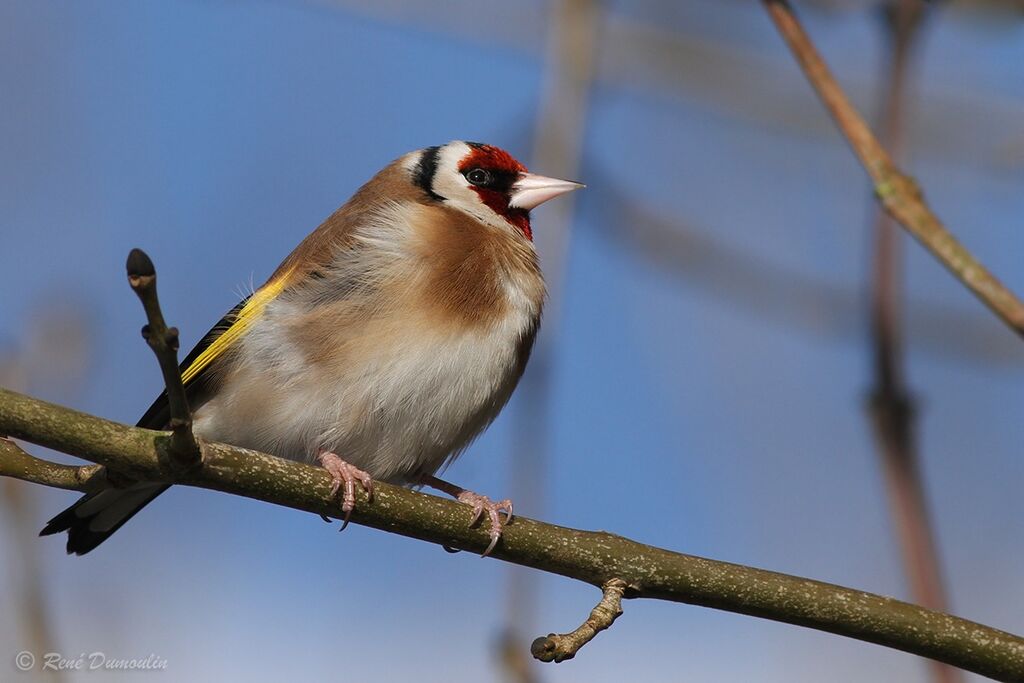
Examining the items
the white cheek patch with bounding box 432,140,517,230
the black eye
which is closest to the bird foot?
the white cheek patch with bounding box 432,140,517,230

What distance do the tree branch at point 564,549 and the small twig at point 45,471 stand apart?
0.29 m

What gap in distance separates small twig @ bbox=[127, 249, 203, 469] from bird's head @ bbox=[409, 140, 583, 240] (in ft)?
7.53

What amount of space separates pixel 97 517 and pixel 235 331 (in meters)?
0.82

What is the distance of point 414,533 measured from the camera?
3.45m

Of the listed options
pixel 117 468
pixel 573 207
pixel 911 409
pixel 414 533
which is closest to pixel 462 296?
pixel 573 207

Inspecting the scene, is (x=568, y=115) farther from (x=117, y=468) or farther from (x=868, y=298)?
(x=117, y=468)

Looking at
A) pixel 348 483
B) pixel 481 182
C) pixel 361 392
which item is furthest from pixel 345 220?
pixel 348 483

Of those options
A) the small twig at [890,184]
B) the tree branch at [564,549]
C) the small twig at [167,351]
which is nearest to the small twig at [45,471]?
the tree branch at [564,549]

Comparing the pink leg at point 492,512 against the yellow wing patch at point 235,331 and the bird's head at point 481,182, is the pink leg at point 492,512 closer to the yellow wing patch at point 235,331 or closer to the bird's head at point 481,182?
the yellow wing patch at point 235,331

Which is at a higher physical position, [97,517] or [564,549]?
[564,549]

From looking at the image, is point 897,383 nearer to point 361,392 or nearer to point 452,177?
point 361,392

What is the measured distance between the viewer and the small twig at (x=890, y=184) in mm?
2832

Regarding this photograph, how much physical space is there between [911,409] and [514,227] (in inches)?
114

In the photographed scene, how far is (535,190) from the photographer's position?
16.9 feet
